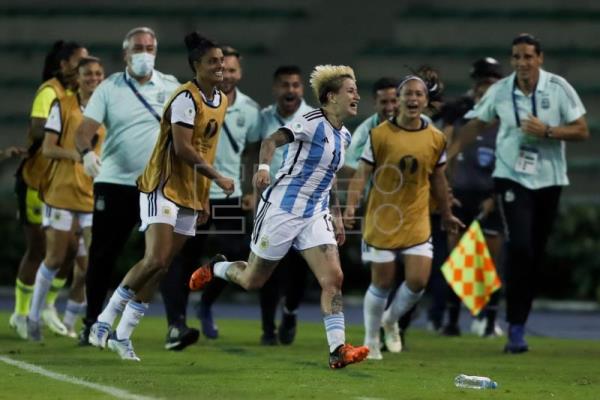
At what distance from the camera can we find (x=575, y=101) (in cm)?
1370

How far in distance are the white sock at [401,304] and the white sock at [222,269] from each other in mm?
1773

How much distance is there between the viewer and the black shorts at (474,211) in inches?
645

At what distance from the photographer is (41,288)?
1381cm

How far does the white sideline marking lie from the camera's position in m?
9.41

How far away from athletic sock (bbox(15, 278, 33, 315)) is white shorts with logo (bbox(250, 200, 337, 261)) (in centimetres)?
371

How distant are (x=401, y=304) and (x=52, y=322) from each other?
11.2 feet

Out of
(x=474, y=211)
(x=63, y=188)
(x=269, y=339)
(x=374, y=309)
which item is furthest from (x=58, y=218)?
(x=474, y=211)

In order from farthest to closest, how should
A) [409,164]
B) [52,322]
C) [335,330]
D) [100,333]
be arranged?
[52,322] < [409,164] < [100,333] < [335,330]

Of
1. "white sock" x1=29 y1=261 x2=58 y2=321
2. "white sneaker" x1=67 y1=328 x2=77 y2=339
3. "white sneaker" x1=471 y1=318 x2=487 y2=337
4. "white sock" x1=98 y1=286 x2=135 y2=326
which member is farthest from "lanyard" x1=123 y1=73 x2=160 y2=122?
"white sneaker" x1=471 y1=318 x2=487 y2=337

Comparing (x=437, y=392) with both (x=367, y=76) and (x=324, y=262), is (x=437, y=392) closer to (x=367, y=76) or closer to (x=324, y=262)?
(x=324, y=262)

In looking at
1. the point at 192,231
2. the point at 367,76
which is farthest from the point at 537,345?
the point at 367,76

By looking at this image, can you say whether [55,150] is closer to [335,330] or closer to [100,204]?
[100,204]

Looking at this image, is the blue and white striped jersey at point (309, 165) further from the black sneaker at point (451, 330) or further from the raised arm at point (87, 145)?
the black sneaker at point (451, 330)

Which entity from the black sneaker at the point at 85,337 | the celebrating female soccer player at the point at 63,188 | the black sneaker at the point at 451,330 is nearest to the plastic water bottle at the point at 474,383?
the black sneaker at the point at 85,337
